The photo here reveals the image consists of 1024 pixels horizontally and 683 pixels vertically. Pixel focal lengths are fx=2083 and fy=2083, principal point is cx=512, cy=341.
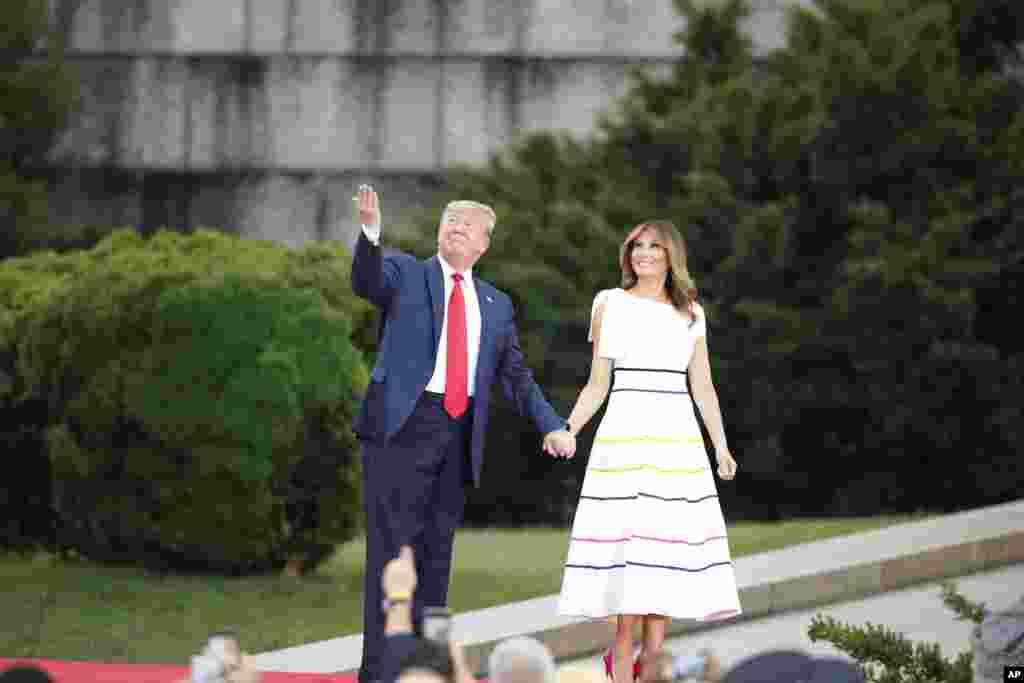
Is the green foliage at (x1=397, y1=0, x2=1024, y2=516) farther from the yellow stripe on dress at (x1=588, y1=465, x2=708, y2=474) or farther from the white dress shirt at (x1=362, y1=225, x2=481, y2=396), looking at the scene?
the white dress shirt at (x1=362, y1=225, x2=481, y2=396)

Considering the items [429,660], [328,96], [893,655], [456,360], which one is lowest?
[893,655]

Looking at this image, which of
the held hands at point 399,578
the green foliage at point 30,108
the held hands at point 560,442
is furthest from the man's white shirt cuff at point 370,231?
the green foliage at point 30,108

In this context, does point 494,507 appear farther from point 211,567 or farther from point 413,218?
point 211,567

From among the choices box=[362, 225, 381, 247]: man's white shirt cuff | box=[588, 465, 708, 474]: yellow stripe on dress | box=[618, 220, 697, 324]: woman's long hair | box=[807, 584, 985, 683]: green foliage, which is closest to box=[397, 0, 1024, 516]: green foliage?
box=[618, 220, 697, 324]: woman's long hair

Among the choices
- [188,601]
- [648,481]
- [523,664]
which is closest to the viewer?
[523,664]

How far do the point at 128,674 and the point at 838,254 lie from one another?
1106 cm

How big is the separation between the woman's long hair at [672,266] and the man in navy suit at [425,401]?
0.66m

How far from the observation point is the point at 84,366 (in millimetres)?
12484

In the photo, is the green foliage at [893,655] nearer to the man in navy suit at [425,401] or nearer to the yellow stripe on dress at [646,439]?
the yellow stripe on dress at [646,439]

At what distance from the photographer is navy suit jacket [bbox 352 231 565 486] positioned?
7688 millimetres

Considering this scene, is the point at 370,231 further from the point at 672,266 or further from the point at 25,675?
the point at 25,675

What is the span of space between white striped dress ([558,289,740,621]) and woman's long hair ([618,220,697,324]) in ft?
0.39

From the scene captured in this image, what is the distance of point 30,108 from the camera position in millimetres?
22391

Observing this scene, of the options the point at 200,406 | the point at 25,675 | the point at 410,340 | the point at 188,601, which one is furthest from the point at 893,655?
the point at 200,406
